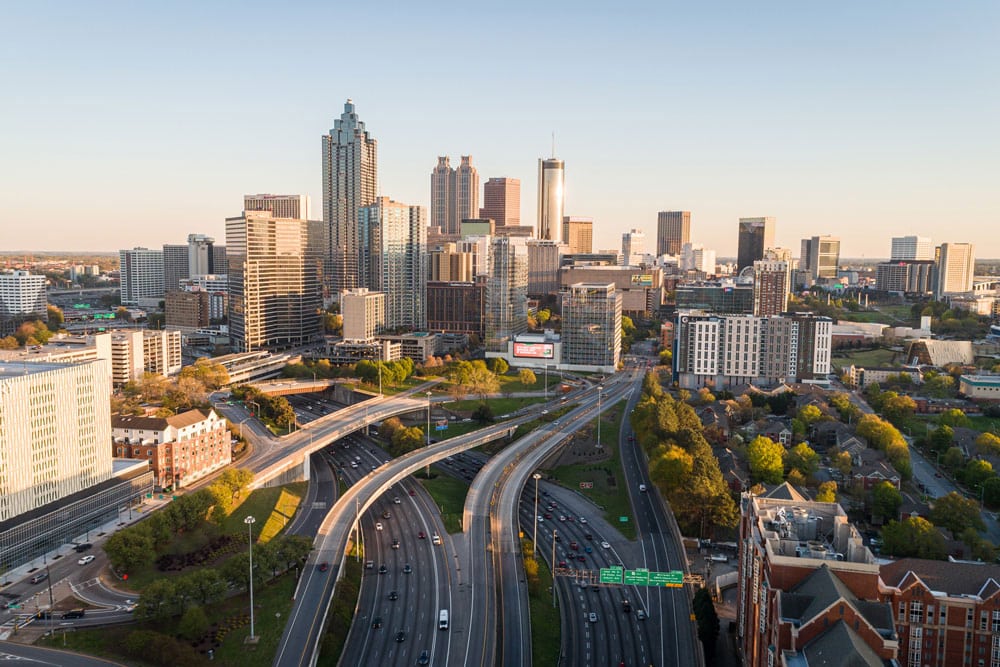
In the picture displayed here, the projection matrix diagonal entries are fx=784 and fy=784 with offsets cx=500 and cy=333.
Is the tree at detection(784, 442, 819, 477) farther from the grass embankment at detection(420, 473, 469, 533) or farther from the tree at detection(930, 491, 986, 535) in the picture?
the grass embankment at detection(420, 473, 469, 533)

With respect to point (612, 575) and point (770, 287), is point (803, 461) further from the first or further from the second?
point (770, 287)

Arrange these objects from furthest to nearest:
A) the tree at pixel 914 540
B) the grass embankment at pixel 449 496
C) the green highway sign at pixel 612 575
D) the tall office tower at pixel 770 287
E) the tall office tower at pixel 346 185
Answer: the tall office tower at pixel 346 185, the tall office tower at pixel 770 287, the grass embankment at pixel 449 496, the tree at pixel 914 540, the green highway sign at pixel 612 575

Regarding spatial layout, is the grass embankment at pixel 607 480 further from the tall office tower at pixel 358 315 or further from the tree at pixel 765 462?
the tall office tower at pixel 358 315

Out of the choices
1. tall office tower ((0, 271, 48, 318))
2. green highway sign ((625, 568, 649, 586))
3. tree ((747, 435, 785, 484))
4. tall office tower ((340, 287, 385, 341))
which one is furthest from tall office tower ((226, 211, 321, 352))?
green highway sign ((625, 568, 649, 586))

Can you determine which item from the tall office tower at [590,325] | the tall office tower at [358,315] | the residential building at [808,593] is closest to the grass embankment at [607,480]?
the residential building at [808,593]

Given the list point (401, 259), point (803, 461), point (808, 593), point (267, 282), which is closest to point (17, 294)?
point (267, 282)
